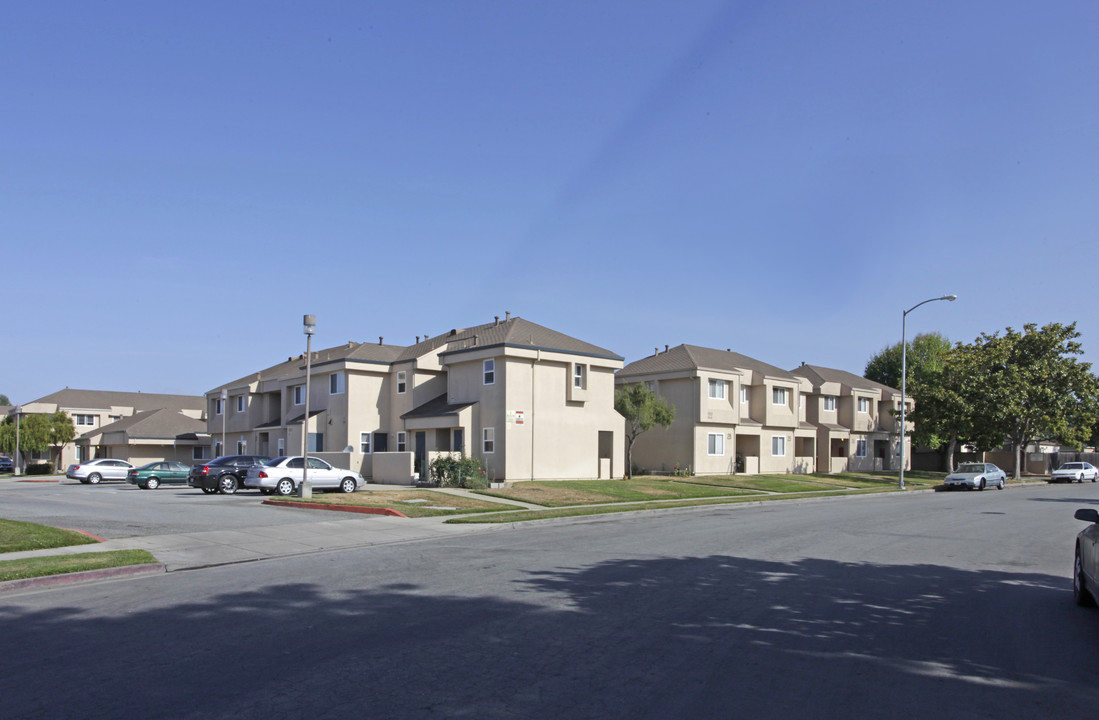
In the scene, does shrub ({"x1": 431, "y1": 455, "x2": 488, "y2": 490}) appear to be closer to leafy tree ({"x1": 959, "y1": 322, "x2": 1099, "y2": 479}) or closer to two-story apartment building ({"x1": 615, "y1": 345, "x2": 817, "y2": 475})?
two-story apartment building ({"x1": 615, "y1": 345, "x2": 817, "y2": 475})

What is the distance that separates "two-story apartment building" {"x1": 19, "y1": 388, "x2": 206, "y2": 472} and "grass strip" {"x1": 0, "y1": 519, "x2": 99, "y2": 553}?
63.8 meters

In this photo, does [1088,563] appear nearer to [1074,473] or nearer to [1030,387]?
[1030,387]

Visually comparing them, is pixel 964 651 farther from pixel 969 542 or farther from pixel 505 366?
pixel 505 366

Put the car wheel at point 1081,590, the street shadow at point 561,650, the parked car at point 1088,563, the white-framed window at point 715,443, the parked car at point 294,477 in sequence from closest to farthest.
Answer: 1. the street shadow at point 561,650
2. the parked car at point 1088,563
3. the car wheel at point 1081,590
4. the parked car at point 294,477
5. the white-framed window at point 715,443

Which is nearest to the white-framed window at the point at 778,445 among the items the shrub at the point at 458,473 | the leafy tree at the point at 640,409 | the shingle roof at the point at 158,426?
the leafy tree at the point at 640,409

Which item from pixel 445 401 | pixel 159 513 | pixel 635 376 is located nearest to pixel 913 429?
pixel 635 376

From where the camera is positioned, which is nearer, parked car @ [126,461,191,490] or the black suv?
the black suv

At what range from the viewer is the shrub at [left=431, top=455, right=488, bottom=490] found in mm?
32688

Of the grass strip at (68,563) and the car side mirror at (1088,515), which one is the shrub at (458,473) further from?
the car side mirror at (1088,515)

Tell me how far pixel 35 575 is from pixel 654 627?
8950 mm

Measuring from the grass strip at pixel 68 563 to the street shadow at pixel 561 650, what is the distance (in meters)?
1.24

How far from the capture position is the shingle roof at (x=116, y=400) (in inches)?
3236

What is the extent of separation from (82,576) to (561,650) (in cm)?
832

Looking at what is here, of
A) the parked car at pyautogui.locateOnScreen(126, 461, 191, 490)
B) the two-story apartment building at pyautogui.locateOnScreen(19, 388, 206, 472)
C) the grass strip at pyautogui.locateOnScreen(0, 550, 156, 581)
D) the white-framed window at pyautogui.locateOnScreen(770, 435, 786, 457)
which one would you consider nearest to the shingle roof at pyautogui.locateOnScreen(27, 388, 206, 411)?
the two-story apartment building at pyautogui.locateOnScreen(19, 388, 206, 472)
